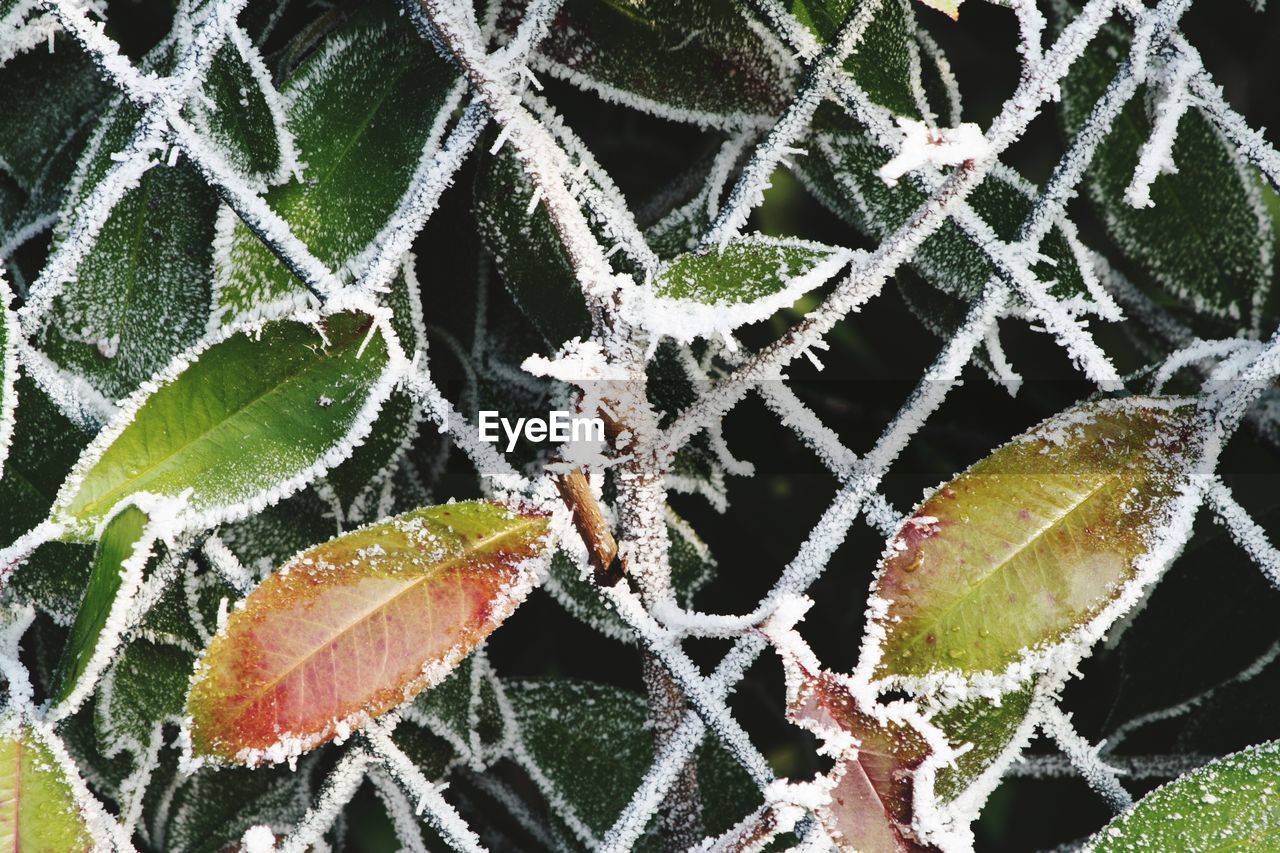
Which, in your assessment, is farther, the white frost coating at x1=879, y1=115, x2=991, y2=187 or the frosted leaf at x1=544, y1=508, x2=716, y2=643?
the frosted leaf at x1=544, y1=508, x2=716, y2=643

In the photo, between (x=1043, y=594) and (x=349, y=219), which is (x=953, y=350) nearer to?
(x=1043, y=594)

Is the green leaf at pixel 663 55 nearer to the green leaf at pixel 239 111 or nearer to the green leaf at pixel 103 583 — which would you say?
the green leaf at pixel 239 111

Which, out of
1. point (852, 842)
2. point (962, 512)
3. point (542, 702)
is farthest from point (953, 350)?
point (542, 702)

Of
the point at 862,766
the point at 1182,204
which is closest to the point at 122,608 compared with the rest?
the point at 862,766

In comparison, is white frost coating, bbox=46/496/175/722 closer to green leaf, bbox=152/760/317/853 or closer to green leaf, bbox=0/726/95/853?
green leaf, bbox=0/726/95/853

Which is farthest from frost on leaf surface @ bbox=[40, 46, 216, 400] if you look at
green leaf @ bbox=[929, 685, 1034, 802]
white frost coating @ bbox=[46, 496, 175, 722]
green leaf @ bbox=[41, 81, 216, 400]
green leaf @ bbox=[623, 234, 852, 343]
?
green leaf @ bbox=[929, 685, 1034, 802]

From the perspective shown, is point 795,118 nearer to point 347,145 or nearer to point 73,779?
point 347,145
